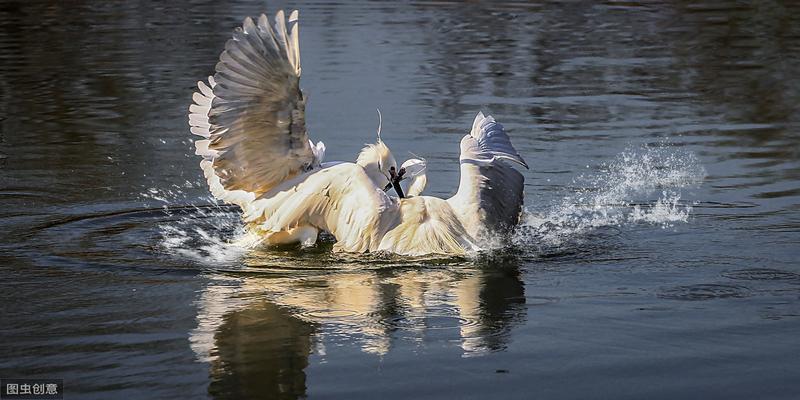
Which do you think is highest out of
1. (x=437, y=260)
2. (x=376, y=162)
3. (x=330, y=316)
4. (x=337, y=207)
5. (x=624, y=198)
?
(x=376, y=162)

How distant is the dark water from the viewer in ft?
18.8

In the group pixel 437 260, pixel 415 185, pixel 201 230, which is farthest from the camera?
pixel 201 230

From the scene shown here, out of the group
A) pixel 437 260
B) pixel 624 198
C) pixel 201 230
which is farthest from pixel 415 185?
pixel 624 198

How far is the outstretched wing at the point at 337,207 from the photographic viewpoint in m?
7.78

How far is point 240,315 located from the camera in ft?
21.6

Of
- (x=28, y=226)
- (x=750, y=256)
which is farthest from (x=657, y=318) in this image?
(x=28, y=226)

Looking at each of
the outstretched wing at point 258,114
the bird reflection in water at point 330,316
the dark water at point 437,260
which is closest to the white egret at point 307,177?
the outstretched wing at point 258,114

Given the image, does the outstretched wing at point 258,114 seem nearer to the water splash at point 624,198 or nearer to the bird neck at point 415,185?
the bird neck at point 415,185

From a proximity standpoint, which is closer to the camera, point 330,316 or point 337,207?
point 330,316

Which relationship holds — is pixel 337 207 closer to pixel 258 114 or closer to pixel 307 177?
pixel 307 177

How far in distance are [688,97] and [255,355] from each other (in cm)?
839

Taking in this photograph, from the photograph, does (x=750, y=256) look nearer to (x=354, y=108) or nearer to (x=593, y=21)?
(x=354, y=108)

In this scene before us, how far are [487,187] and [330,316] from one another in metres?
1.80

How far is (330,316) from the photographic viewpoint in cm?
652
